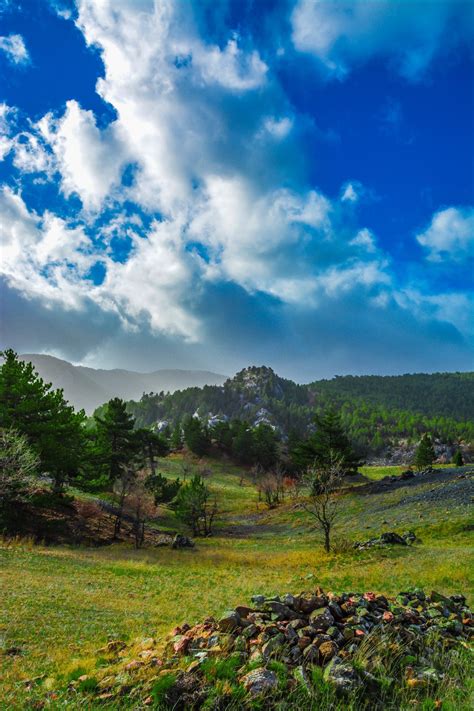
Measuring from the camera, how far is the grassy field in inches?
427

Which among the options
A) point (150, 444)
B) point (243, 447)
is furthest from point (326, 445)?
point (243, 447)

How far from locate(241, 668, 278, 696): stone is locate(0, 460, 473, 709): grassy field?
3.58m

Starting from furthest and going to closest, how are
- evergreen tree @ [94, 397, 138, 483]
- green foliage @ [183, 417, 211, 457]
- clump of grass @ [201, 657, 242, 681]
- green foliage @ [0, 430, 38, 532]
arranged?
green foliage @ [183, 417, 211, 457] → evergreen tree @ [94, 397, 138, 483] → green foliage @ [0, 430, 38, 532] → clump of grass @ [201, 657, 242, 681]

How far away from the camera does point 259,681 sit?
23.8ft

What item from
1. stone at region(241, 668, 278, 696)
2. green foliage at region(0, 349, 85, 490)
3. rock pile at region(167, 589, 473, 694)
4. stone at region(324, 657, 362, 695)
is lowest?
rock pile at region(167, 589, 473, 694)

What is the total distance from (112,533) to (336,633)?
40.0m

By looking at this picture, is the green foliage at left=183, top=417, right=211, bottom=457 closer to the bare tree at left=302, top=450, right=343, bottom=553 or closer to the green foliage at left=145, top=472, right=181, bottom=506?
the green foliage at left=145, top=472, right=181, bottom=506

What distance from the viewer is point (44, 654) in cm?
1027

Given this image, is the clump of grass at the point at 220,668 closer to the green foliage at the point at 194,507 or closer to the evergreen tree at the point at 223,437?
the green foliage at the point at 194,507

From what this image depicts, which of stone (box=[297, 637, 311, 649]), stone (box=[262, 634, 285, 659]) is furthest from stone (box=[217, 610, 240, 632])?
stone (box=[297, 637, 311, 649])

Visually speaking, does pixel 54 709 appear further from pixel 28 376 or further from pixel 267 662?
pixel 28 376

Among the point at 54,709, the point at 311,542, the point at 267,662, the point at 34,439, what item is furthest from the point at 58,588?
the point at 311,542

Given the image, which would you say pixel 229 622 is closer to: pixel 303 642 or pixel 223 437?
pixel 303 642

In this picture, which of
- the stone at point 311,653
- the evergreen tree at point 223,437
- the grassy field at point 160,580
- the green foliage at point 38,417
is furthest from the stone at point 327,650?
the evergreen tree at point 223,437
